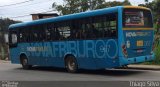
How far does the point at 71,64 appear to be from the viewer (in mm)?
22078

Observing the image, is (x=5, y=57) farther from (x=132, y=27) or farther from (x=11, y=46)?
(x=132, y=27)

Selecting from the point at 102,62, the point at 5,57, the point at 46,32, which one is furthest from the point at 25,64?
the point at 5,57

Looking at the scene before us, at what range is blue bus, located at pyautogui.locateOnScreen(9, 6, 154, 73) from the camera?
1888cm

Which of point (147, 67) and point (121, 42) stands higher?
point (121, 42)

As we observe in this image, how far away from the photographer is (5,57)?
Result: 46375 millimetres

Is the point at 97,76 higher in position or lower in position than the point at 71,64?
lower

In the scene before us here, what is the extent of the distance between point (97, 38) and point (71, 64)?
278 centimetres

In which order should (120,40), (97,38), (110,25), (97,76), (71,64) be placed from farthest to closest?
(71,64)
(97,38)
(97,76)
(110,25)
(120,40)

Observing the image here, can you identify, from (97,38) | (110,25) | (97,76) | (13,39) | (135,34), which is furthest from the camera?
(13,39)

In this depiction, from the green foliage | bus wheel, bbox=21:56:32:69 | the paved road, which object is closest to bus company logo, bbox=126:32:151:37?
the paved road

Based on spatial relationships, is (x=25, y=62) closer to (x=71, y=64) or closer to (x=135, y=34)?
(x=71, y=64)

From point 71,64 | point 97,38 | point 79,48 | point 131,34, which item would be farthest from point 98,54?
point 71,64

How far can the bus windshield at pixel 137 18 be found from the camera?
19005 millimetres

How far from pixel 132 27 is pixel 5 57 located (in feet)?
94.9
